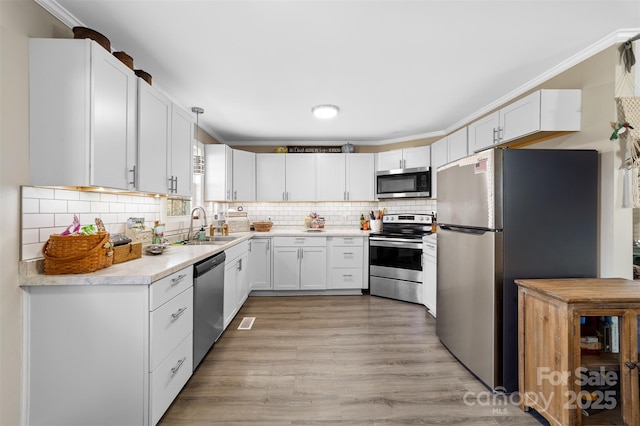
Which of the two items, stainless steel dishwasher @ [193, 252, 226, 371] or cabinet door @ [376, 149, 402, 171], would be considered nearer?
stainless steel dishwasher @ [193, 252, 226, 371]

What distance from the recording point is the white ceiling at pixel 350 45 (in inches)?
65.9

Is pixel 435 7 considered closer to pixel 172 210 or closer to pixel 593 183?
pixel 593 183

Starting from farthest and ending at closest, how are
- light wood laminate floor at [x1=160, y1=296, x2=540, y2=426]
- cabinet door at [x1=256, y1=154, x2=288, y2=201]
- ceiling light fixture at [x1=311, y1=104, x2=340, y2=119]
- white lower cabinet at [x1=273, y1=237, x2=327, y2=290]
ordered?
cabinet door at [x1=256, y1=154, x2=288, y2=201] < white lower cabinet at [x1=273, y1=237, x2=327, y2=290] < ceiling light fixture at [x1=311, y1=104, x2=340, y2=119] < light wood laminate floor at [x1=160, y1=296, x2=540, y2=426]

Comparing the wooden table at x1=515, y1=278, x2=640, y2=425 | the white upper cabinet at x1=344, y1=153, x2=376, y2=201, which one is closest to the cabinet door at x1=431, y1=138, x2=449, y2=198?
the white upper cabinet at x1=344, y1=153, x2=376, y2=201

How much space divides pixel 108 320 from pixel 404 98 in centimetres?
312

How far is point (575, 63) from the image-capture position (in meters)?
2.18

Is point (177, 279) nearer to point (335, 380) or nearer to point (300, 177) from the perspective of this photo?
point (335, 380)

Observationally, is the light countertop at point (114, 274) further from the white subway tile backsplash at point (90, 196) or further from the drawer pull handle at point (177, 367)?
the drawer pull handle at point (177, 367)

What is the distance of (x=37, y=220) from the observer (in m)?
1.57

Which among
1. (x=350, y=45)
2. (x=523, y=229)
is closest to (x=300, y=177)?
(x=350, y=45)

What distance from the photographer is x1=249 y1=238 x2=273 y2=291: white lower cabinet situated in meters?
4.12

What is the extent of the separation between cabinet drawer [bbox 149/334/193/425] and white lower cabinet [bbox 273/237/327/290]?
6.97 feet

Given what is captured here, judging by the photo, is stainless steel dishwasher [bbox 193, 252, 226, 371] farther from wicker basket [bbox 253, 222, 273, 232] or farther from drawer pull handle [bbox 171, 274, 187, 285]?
wicker basket [bbox 253, 222, 273, 232]

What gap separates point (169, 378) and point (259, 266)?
241cm
